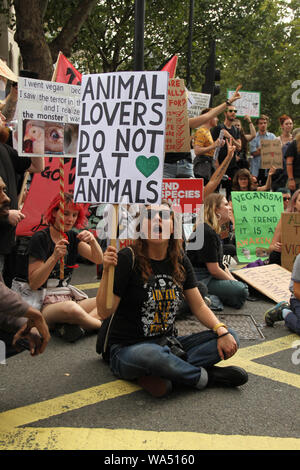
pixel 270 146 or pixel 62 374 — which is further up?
pixel 270 146

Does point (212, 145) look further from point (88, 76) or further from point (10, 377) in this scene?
point (10, 377)

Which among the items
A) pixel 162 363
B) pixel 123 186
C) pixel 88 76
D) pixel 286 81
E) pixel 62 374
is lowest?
pixel 62 374

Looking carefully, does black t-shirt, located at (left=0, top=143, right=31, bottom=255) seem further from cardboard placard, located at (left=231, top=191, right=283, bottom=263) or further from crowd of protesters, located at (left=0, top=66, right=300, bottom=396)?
cardboard placard, located at (left=231, top=191, right=283, bottom=263)

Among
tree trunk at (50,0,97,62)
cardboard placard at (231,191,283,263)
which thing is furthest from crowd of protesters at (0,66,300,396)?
tree trunk at (50,0,97,62)

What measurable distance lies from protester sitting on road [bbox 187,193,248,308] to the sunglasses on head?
6.31 feet

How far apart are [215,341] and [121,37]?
2040 centimetres

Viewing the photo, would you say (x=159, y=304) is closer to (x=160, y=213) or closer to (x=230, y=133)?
(x=160, y=213)

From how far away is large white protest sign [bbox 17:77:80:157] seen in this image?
193 inches

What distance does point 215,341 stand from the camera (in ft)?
12.1

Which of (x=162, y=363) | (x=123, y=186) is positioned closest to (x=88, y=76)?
(x=123, y=186)

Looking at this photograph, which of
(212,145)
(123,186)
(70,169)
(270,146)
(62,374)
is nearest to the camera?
(123,186)

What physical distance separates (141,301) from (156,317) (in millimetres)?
148

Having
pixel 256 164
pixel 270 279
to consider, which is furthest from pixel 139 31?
pixel 256 164

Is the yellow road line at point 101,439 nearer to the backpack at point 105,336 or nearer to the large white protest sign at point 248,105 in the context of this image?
the backpack at point 105,336
